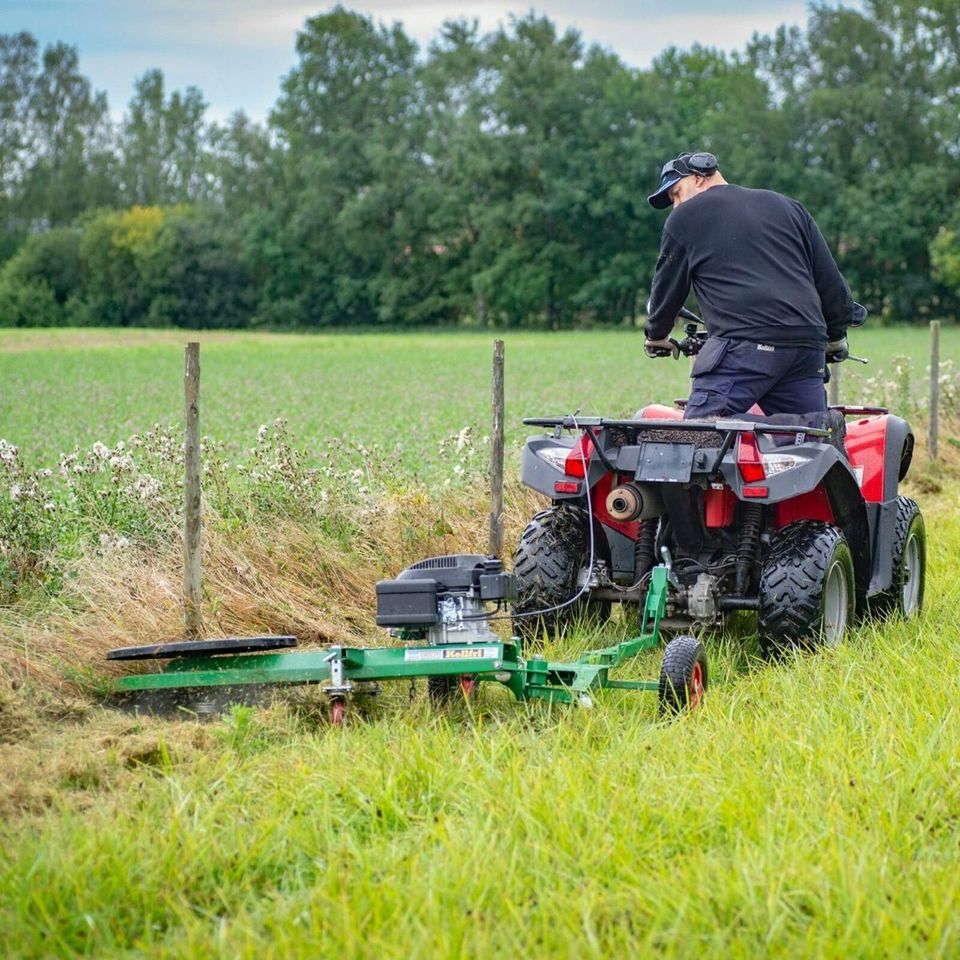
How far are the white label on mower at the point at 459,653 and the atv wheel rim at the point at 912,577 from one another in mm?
2565

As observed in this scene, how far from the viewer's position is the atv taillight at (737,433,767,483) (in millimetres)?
4926

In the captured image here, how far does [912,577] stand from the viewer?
247 inches

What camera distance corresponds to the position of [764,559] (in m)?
5.34

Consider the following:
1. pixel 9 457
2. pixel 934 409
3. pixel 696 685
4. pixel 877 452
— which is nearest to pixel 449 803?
pixel 696 685

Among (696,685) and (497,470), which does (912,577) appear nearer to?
(497,470)

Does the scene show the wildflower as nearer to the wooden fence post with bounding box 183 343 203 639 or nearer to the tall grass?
the wooden fence post with bounding box 183 343 203 639

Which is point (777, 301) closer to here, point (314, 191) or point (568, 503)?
point (568, 503)

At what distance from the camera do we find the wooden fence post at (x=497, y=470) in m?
6.64

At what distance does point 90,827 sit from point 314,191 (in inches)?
2578

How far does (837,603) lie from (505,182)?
5854 cm

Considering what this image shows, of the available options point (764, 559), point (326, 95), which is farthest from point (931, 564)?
point (326, 95)

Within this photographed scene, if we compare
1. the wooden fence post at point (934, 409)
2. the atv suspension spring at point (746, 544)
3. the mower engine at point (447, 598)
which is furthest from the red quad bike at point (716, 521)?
the wooden fence post at point (934, 409)

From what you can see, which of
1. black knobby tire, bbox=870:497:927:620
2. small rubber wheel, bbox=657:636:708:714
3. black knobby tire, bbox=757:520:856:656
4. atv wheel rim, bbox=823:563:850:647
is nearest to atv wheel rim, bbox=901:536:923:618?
black knobby tire, bbox=870:497:927:620

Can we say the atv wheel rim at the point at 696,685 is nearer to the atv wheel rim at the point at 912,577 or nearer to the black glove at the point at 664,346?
the black glove at the point at 664,346
